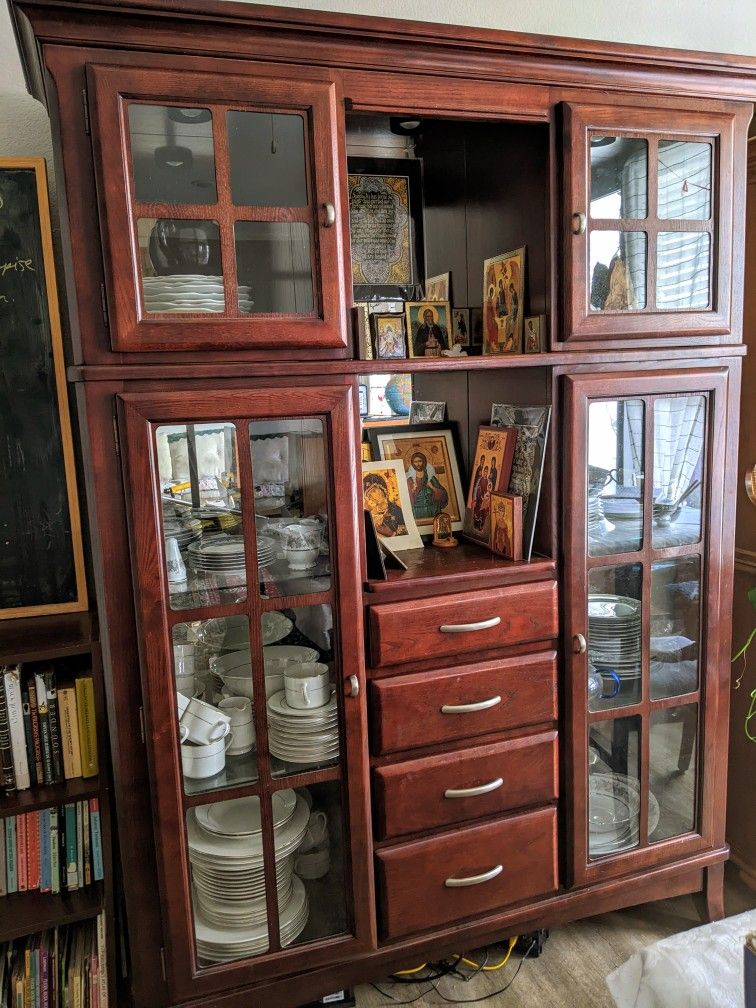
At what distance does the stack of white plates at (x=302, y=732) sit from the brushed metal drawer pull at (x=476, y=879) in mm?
404

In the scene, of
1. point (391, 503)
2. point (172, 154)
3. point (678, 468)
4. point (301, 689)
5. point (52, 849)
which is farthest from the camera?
point (391, 503)

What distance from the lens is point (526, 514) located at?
1734 mm

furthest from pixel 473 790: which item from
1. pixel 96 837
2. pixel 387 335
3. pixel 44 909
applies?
pixel 387 335

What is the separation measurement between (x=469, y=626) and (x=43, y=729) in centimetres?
91

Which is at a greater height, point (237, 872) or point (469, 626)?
point (469, 626)

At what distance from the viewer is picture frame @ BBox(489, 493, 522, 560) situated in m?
1.72

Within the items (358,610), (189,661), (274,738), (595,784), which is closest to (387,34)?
(358,610)

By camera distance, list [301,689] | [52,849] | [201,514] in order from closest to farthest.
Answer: [201,514] < [301,689] < [52,849]

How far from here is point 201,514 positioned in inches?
57.4

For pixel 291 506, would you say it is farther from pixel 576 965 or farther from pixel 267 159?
pixel 576 965

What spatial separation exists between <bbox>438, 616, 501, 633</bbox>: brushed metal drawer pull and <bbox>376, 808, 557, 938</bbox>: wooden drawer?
1.47 feet

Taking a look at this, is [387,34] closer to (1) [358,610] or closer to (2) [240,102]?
(2) [240,102]

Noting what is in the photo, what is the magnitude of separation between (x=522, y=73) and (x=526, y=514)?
2.90ft

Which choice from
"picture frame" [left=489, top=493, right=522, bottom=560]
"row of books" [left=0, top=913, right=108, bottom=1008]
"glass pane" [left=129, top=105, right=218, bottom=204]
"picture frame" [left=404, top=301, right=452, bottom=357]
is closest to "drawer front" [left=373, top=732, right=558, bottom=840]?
"picture frame" [left=489, top=493, right=522, bottom=560]
